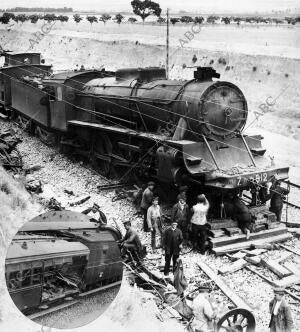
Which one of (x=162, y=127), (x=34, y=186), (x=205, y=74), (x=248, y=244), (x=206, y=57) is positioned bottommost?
(x=248, y=244)

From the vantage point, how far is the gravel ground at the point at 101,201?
22.1 feet

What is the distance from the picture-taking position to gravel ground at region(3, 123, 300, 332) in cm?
675

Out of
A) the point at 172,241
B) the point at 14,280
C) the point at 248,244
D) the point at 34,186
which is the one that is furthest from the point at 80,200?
the point at 14,280

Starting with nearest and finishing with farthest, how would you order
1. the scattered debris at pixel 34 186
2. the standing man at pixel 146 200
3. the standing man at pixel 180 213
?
the standing man at pixel 180 213, the standing man at pixel 146 200, the scattered debris at pixel 34 186

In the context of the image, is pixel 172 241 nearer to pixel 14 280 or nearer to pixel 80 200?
pixel 14 280

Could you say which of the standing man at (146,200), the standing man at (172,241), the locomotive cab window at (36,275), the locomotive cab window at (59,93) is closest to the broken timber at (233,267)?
the standing man at (172,241)

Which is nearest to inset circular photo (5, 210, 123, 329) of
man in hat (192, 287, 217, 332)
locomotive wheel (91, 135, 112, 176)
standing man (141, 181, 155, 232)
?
man in hat (192, 287, 217, 332)

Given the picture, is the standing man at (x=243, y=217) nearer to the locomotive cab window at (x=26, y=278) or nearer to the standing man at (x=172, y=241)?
the standing man at (x=172, y=241)

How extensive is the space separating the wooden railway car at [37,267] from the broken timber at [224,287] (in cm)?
286

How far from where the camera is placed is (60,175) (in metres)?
12.6

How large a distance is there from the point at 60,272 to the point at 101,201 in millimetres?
6147

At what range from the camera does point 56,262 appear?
4473 millimetres

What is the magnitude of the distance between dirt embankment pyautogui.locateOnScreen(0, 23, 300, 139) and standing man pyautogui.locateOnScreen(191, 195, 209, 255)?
8.15m

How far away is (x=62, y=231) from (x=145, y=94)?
20.1ft
